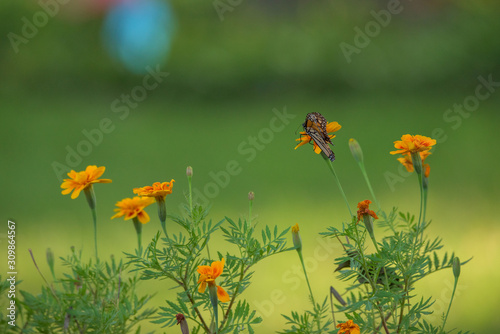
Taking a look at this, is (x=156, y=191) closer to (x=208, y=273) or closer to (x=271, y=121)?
(x=208, y=273)

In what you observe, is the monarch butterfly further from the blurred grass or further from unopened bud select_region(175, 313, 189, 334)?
the blurred grass

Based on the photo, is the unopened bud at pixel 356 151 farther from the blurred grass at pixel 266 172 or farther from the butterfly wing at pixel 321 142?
the blurred grass at pixel 266 172

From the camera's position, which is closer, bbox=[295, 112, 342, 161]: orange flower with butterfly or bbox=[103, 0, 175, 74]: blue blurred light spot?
bbox=[295, 112, 342, 161]: orange flower with butterfly

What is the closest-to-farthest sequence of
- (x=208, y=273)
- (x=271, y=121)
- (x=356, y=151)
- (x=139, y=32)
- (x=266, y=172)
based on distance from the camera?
(x=208, y=273)
(x=356, y=151)
(x=266, y=172)
(x=271, y=121)
(x=139, y=32)

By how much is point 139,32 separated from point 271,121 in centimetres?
147


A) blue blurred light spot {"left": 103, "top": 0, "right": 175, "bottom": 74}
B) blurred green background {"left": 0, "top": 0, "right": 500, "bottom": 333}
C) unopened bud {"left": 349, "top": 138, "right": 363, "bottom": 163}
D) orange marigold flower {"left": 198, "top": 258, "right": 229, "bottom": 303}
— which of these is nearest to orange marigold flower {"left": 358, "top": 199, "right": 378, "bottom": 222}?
unopened bud {"left": 349, "top": 138, "right": 363, "bottom": 163}

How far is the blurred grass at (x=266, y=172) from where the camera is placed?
164 cm

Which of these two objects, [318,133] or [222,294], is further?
[318,133]

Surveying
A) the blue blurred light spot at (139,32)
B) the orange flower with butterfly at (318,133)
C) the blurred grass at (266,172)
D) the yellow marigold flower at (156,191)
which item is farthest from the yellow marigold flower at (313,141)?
→ the blue blurred light spot at (139,32)

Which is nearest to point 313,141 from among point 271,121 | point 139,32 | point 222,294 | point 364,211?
point 364,211

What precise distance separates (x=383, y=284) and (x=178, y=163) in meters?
1.90

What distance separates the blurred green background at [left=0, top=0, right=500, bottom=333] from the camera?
1.77m

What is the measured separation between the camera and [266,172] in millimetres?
2434

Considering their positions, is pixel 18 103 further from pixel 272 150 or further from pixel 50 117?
pixel 272 150
